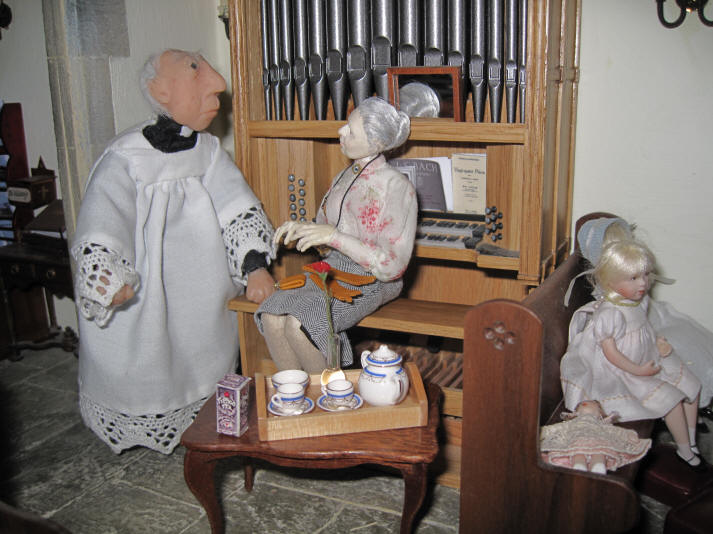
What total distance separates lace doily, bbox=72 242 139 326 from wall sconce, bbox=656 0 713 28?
2.67m

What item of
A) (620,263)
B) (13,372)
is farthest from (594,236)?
(13,372)

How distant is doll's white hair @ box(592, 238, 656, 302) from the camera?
2.71m

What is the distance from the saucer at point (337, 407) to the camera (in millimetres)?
2510

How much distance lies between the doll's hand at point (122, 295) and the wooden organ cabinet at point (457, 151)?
577mm

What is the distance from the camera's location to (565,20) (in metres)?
3.05

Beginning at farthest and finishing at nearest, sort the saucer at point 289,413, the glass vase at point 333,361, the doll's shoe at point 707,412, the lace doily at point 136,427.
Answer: the doll's shoe at point 707,412 → the lace doily at point 136,427 → the glass vase at point 333,361 → the saucer at point 289,413

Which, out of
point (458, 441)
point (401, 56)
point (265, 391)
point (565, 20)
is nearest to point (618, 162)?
point (565, 20)

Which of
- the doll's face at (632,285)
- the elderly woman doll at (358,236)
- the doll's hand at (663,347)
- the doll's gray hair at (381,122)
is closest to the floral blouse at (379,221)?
the elderly woman doll at (358,236)

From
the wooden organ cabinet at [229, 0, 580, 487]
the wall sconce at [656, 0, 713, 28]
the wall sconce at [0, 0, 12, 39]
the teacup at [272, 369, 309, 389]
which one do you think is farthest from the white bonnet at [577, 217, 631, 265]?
the wall sconce at [0, 0, 12, 39]

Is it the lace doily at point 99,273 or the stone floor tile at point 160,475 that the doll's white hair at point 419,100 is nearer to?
the lace doily at point 99,273

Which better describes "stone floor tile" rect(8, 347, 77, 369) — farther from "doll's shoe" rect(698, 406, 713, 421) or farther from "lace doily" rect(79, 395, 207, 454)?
"doll's shoe" rect(698, 406, 713, 421)

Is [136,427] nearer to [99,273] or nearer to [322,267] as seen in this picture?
[99,273]

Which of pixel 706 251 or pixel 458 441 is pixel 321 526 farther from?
pixel 706 251

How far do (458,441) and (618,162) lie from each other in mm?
1600
